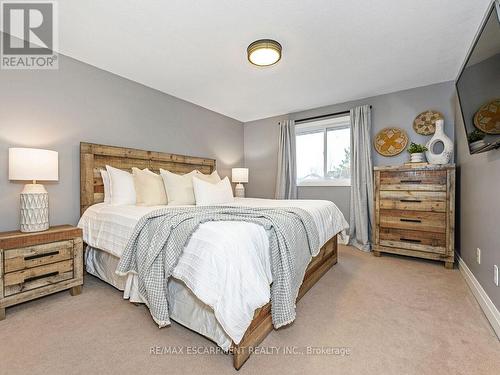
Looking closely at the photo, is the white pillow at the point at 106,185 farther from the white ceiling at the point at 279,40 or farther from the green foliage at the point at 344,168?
the green foliage at the point at 344,168

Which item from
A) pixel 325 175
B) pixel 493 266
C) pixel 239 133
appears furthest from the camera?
pixel 239 133

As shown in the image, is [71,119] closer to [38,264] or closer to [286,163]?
[38,264]

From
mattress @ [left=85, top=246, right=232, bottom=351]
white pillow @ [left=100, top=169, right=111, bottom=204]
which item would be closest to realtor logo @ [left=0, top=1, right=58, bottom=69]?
white pillow @ [left=100, top=169, right=111, bottom=204]

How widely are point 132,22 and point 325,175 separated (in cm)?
335

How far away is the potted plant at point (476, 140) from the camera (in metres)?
1.73

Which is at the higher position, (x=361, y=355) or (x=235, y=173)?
(x=235, y=173)

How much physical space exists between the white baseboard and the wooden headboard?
3.55 m

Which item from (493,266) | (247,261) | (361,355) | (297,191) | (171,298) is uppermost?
(297,191)

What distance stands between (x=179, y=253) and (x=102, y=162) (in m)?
1.96

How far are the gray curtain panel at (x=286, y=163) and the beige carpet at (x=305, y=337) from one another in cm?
222

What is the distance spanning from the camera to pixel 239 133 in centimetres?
486

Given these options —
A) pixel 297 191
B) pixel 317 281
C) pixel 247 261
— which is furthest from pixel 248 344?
pixel 297 191

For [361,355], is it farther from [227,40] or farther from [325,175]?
[325,175]

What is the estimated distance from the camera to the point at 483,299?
1.84m
